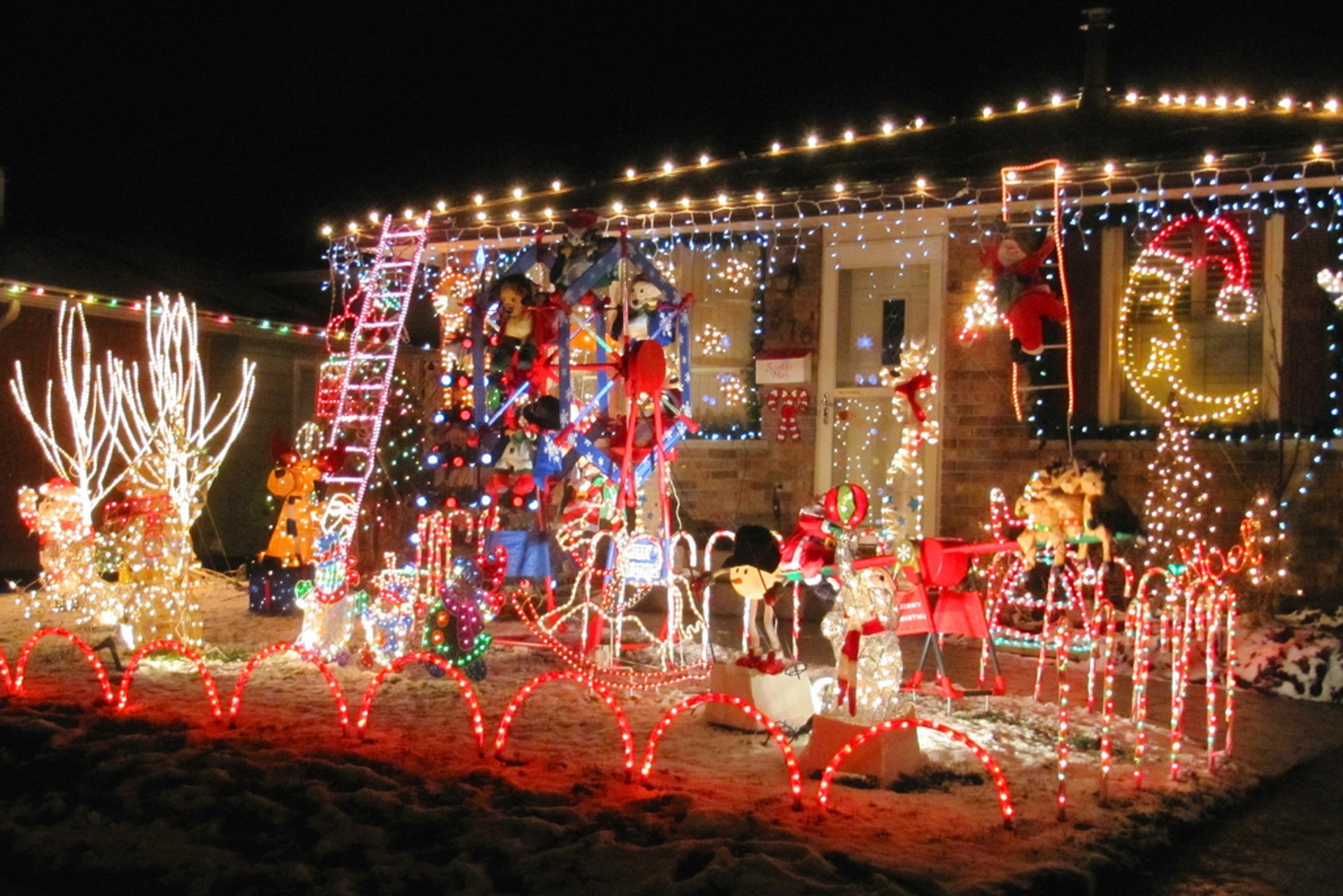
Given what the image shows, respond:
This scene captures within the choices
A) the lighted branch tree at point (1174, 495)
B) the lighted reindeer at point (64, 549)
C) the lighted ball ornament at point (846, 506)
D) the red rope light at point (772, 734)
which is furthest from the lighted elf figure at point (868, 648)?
the lighted reindeer at point (64, 549)

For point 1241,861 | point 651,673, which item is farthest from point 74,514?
point 1241,861

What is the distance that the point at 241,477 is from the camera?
689 inches

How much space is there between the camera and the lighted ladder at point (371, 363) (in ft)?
32.7

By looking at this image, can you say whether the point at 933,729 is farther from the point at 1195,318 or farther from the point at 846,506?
the point at 1195,318

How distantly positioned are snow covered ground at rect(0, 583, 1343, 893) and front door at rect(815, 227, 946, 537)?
4.45 metres

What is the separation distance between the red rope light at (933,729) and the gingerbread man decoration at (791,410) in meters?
6.40

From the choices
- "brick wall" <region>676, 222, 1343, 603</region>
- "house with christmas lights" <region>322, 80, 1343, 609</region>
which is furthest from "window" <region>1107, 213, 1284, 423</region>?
"brick wall" <region>676, 222, 1343, 603</region>

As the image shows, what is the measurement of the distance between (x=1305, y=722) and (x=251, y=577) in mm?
9041

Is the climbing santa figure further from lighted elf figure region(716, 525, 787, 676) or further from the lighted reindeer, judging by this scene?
the lighted reindeer

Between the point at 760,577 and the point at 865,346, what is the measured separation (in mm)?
5666

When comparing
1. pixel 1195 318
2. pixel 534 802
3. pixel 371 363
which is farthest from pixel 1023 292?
pixel 371 363

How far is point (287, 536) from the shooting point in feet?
39.3

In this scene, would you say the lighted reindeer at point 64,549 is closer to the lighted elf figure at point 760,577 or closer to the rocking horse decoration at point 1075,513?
the lighted elf figure at point 760,577

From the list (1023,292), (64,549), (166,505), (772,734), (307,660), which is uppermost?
(1023,292)
